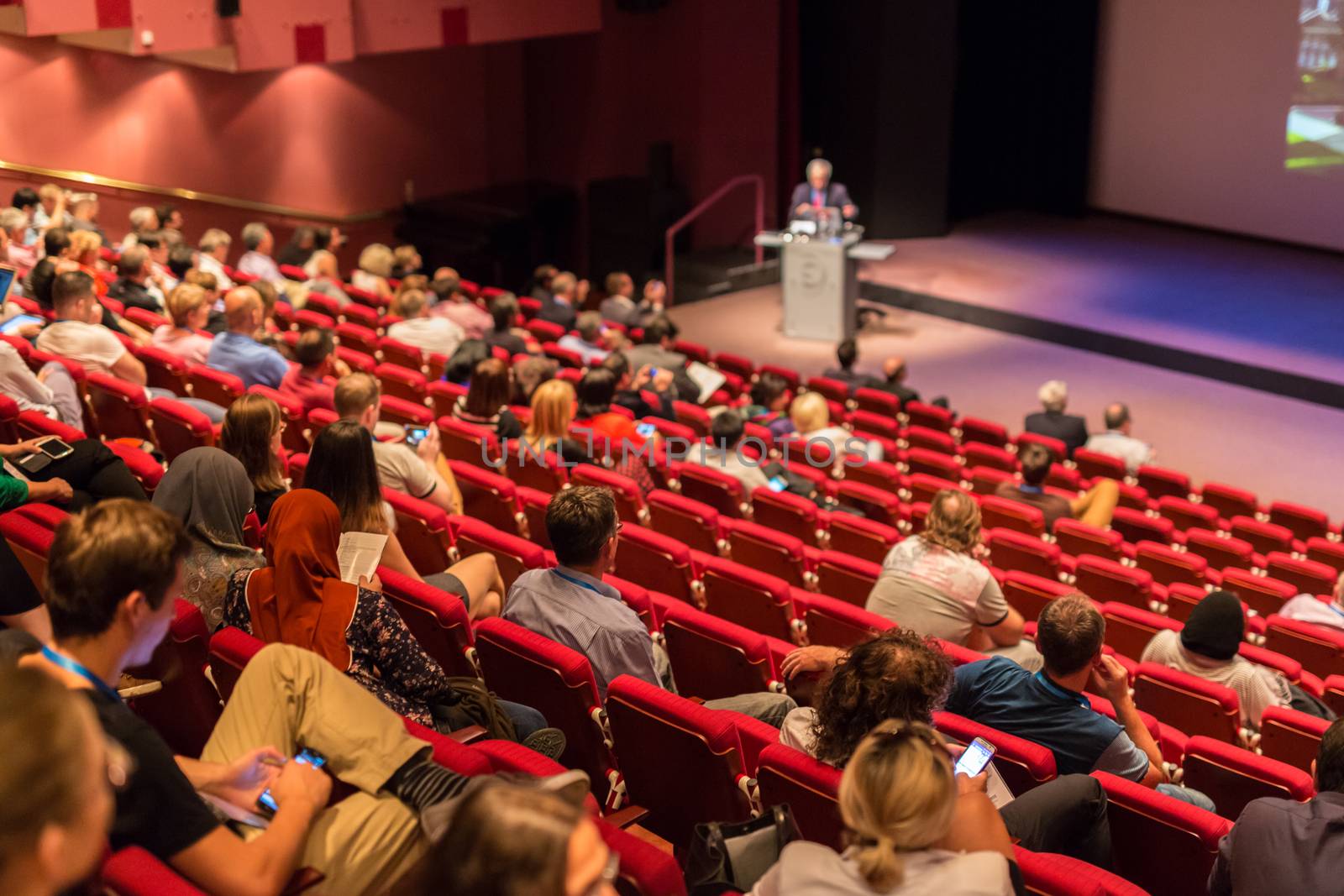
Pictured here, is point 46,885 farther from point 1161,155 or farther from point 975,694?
point 1161,155

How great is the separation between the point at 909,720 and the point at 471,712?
1.12 metres

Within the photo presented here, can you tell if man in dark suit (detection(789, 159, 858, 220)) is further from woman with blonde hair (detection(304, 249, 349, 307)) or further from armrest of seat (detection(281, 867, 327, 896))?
armrest of seat (detection(281, 867, 327, 896))

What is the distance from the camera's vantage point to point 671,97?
13570 millimetres

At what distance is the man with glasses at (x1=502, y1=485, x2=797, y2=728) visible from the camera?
12.0ft

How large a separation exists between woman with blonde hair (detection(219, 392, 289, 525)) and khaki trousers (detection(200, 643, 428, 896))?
148cm

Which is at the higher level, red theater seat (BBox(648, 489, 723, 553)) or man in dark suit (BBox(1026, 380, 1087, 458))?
red theater seat (BBox(648, 489, 723, 553))

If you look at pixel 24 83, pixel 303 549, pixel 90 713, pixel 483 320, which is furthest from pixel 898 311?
pixel 90 713

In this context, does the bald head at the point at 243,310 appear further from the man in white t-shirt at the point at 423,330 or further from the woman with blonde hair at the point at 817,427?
the woman with blonde hair at the point at 817,427

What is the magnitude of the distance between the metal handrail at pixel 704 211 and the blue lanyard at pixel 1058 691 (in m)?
9.76

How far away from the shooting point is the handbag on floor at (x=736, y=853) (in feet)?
8.07

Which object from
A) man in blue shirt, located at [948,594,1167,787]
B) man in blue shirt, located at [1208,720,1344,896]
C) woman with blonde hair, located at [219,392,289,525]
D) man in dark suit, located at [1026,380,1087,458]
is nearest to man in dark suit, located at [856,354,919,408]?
man in dark suit, located at [1026,380,1087,458]

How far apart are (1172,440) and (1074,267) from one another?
13.7ft

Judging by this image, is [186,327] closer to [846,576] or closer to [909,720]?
[846,576]

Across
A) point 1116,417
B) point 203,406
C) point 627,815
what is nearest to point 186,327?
point 203,406
